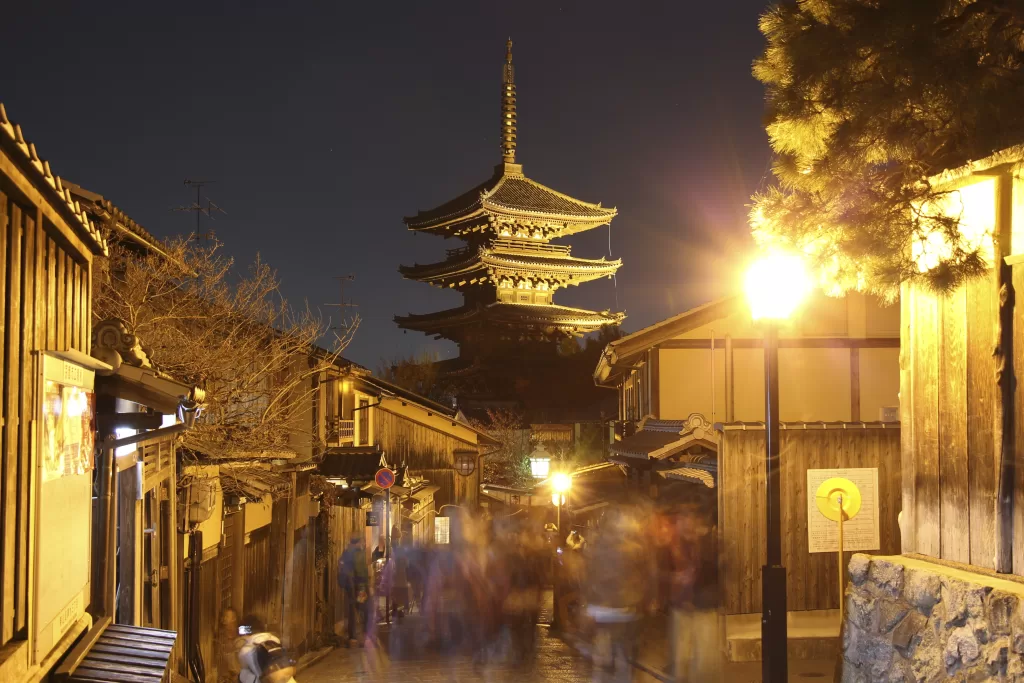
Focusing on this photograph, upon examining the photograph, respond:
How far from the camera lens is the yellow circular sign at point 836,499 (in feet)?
33.0

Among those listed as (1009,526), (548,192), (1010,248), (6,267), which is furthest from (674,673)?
(548,192)

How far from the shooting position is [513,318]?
48.2 m

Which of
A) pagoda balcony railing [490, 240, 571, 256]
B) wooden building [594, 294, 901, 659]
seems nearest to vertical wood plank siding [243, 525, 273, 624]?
wooden building [594, 294, 901, 659]

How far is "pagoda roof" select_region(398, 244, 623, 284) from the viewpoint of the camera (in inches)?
1857

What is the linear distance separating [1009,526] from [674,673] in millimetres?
6769

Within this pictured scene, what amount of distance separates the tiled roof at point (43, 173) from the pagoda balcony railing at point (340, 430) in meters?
19.3

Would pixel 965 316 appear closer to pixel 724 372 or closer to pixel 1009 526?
pixel 1009 526

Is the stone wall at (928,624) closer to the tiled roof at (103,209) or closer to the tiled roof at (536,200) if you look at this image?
the tiled roof at (103,209)

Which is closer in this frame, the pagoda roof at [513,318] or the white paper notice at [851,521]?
the white paper notice at [851,521]

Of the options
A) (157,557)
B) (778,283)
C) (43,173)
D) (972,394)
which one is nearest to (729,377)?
(778,283)

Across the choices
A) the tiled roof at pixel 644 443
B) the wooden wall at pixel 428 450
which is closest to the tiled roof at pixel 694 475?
the tiled roof at pixel 644 443

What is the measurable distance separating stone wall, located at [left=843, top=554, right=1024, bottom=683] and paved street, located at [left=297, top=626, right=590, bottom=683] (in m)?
5.81

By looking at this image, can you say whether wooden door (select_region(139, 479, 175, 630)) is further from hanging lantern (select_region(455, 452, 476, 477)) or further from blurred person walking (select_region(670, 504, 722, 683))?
hanging lantern (select_region(455, 452, 476, 477))

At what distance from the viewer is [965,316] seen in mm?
6332
